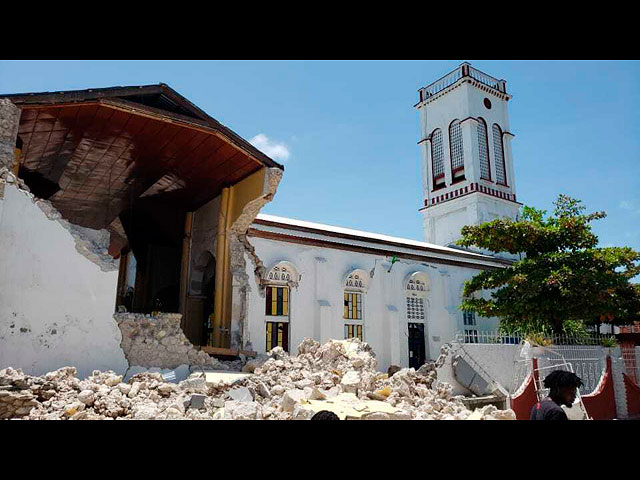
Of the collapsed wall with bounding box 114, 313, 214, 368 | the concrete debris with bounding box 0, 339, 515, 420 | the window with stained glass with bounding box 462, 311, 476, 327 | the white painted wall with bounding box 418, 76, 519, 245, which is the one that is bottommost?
the concrete debris with bounding box 0, 339, 515, 420

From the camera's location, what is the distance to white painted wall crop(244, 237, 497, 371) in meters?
18.2

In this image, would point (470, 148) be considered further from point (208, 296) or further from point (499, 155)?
point (208, 296)

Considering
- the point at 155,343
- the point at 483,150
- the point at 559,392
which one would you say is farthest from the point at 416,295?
the point at 559,392

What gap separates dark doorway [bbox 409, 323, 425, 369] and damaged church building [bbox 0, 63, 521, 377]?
69mm

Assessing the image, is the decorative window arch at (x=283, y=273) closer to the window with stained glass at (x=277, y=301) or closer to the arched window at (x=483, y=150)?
the window with stained glass at (x=277, y=301)

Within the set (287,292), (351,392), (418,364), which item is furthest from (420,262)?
(351,392)

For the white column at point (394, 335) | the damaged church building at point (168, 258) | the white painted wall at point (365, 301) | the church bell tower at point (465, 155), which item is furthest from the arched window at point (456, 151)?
the white column at point (394, 335)

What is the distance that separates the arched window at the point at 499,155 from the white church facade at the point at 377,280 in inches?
34.8

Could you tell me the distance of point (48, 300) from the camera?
34.3 feet

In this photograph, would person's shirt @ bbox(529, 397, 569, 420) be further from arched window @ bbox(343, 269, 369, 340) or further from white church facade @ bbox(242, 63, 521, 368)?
arched window @ bbox(343, 269, 369, 340)

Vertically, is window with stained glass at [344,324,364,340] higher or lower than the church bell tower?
lower

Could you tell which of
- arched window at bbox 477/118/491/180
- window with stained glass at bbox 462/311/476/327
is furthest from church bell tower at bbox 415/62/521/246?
window with stained glass at bbox 462/311/476/327

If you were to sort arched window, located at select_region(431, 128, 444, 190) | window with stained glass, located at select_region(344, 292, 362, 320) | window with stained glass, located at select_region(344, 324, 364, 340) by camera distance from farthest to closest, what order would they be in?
arched window, located at select_region(431, 128, 444, 190), window with stained glass, located at select_region(344, 292, 362, 320), window with stained glass, located at select_region(344, 324, 364, 340)
